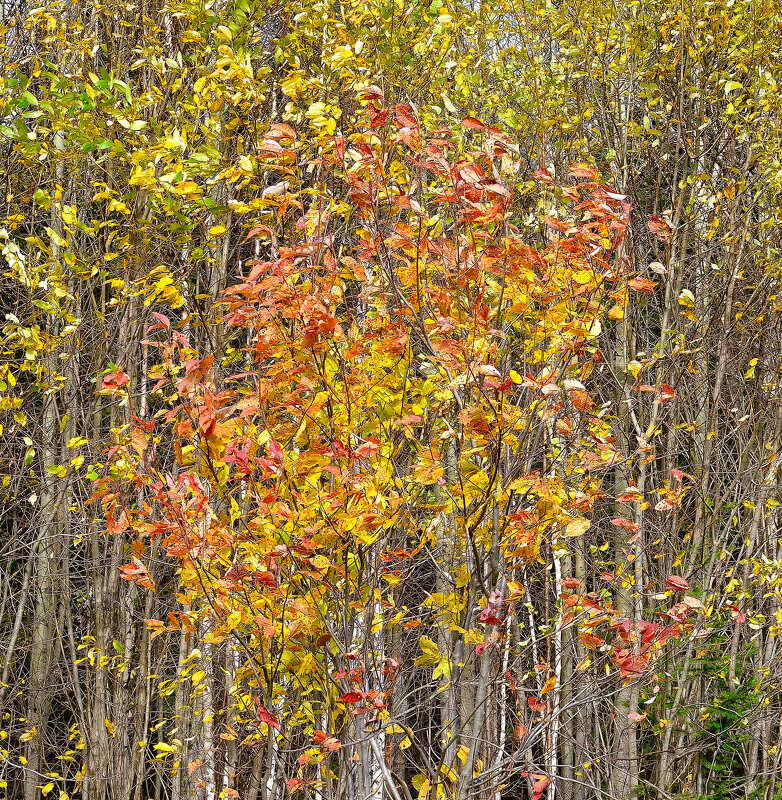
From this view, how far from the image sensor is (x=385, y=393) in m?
2.52

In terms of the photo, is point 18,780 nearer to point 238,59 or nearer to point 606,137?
point 238,59

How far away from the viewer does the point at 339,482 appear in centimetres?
230

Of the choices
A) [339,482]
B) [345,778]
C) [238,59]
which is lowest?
[345,778]

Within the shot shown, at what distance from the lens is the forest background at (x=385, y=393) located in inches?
94.8

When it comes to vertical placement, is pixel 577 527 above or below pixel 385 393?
below

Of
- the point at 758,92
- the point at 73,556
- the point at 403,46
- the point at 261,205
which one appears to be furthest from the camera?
the point at 73,556

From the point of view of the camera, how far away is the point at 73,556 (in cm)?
578

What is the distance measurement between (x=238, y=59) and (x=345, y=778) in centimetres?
221

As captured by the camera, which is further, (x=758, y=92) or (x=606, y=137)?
(x=606, y=137)

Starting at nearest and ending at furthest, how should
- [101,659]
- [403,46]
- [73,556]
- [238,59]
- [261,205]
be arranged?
[261,205]
[238,59]
[403,46]
[101,659]
[73,556]

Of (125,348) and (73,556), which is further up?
(125,348)

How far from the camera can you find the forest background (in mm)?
2408

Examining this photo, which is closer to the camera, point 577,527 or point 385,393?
point 577,527

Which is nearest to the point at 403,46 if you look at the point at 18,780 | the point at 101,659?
the point at 101,659
